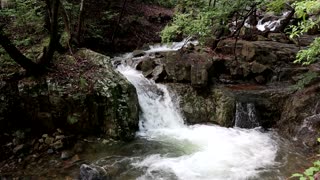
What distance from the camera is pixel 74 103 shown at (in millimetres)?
8023

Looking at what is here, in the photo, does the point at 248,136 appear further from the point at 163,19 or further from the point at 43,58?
the point at 163,19

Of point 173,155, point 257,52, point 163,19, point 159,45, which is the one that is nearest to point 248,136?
point 173,155

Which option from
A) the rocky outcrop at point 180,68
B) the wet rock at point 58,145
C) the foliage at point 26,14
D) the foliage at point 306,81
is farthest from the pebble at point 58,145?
the foliage at point 306,81

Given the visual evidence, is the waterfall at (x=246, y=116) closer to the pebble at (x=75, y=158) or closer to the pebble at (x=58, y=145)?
the pebble at (x=75, y=158)

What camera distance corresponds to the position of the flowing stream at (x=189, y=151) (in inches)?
267

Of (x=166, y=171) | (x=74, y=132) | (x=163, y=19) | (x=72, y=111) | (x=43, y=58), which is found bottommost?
(x=166, y=171)

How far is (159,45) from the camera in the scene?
15.5 m

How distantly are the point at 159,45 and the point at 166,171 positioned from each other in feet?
31.2

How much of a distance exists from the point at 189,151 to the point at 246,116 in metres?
2.64

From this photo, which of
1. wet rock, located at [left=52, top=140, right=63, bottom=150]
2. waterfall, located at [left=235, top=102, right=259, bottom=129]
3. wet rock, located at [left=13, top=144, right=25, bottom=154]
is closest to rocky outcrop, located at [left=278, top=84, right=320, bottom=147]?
waterfall, located at [left=235, top=102, right=259, bottom=129]

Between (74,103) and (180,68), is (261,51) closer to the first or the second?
(180,68)

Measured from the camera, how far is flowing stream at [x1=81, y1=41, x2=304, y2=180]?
267 inches

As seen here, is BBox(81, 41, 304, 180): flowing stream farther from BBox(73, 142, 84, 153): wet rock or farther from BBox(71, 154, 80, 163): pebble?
BBox(73, 142, 84, 153): wet rock

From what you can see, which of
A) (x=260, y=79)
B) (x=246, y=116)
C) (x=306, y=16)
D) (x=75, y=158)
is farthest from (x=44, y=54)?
(x=260, y=79)
